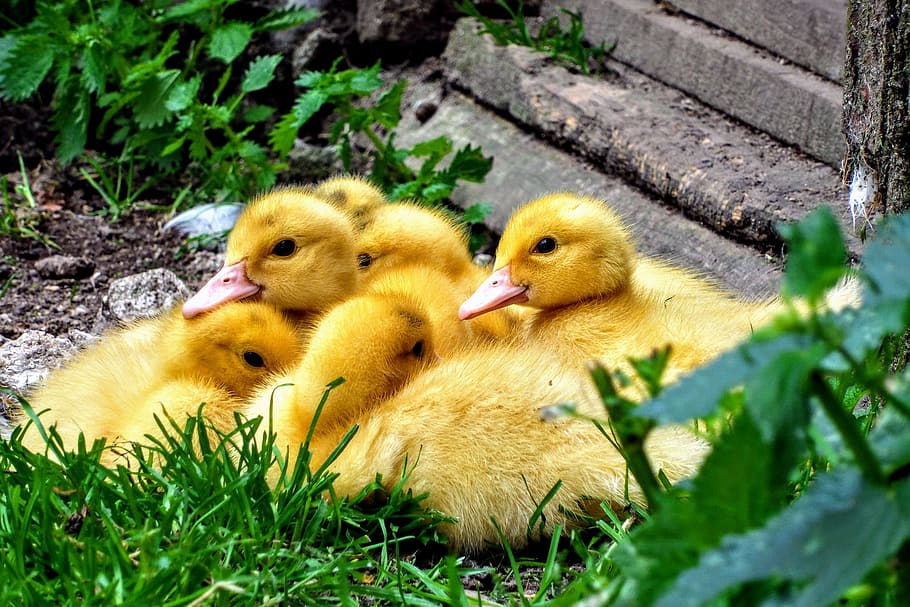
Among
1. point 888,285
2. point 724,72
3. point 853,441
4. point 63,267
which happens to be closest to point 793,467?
point 853,441

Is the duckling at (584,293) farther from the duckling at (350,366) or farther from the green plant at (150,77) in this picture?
the green plant at (150,77)

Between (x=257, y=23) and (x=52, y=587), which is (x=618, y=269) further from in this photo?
(x=257, y=23)

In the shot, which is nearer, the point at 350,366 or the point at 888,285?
the point at 888,285

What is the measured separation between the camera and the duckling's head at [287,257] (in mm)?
3051

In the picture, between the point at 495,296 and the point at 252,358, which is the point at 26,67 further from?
the point at 495,296

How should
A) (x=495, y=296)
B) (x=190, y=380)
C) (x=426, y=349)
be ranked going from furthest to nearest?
(x=495, y=296), (x=190, y=380), (x=426, y=349)

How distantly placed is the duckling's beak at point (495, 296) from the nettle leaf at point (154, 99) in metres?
2.24

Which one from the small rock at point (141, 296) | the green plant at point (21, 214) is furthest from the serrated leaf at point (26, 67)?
the small rock at point (141, 296)

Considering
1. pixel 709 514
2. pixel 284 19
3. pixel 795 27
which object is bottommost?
pixel 284 19

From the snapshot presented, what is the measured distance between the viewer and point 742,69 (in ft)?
13.3

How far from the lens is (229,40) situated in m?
4.69

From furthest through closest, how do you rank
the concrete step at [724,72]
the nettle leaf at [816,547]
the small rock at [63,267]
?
the small rock at [63,267] → the concrete step at [724,72] → the nettle leaf at [816,547]

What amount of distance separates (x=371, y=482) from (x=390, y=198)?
6.60 feet

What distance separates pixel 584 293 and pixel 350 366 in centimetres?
80
